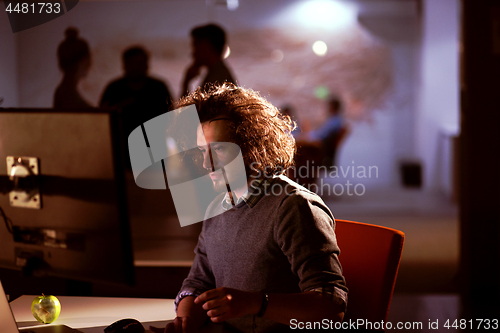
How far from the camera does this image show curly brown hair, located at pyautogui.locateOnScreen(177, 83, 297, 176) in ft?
3.20

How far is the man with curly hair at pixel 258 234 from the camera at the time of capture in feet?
2.71

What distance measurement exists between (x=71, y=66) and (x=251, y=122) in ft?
10.2

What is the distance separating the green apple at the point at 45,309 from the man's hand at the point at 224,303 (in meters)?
0.40

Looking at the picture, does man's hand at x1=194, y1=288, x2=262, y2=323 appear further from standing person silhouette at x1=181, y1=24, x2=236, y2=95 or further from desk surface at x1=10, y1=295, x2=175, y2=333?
standing person silhouette at x1=181, y1=24, x2=236, y2=95

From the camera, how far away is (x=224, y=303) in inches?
29.2

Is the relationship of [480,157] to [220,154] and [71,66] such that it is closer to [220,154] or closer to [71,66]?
[220,154]

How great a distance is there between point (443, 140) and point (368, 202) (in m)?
1.29

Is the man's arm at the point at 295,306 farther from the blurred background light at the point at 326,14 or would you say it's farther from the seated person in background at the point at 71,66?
the blurred background light at the point at 326,14

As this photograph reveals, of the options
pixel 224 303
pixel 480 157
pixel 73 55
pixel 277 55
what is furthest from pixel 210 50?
pixel 277 55

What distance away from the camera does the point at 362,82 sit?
5641 mm

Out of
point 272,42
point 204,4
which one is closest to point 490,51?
point 204,4

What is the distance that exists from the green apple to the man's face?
424 millimetres

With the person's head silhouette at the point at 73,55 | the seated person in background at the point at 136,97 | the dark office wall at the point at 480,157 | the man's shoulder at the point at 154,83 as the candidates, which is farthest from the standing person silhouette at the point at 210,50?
the dark office wall at the point at 480,157

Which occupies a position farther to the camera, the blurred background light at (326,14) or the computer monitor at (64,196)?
the blurred background light at (326,14)
